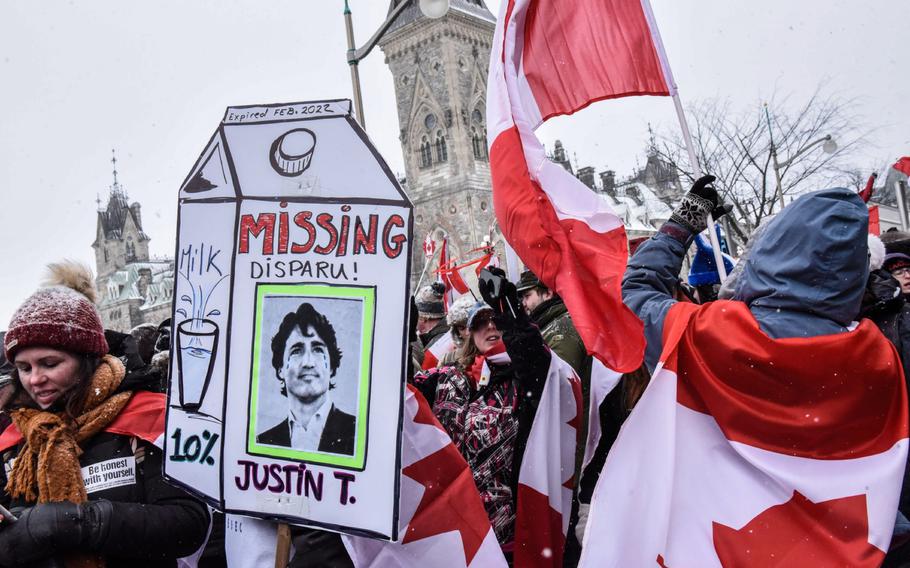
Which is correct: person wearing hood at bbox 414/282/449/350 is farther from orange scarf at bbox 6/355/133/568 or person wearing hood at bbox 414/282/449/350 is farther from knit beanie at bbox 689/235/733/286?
orange scarf at bbox 6/355/133/568

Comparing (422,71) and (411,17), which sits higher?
(411,17)

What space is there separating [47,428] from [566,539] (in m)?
2.25

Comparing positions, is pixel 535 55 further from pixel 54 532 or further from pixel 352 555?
pixel 54 532

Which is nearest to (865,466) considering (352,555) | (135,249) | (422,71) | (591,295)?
(591,295)

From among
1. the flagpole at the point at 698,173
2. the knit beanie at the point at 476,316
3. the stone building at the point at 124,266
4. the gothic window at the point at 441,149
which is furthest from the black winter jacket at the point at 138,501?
the stone building at the point at 124,266

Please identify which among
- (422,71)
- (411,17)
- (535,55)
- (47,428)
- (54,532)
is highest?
(411,17)

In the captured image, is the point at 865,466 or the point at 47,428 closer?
the point at 865,466

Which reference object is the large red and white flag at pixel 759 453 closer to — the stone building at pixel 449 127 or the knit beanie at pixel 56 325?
the knit beanie at pixel 56 325

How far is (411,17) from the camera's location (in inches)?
2140

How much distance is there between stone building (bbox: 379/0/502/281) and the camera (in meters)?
52.9

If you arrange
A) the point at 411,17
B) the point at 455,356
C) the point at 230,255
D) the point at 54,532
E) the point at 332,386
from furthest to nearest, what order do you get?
the point at 411,17
the point at 455,356
the point at 230,255
the point at 332,386
the point at 54,532

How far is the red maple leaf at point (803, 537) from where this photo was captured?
239 centimetres

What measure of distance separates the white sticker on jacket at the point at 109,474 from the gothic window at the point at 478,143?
172 feet

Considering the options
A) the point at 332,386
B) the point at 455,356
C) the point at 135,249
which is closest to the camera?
the point at 332,386
